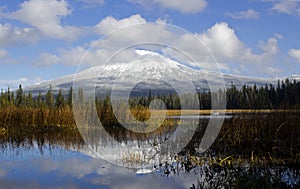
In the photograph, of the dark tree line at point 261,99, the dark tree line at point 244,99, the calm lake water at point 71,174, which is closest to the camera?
the calm lake water at point 71,174

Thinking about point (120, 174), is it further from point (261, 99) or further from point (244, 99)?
point (244, 99)

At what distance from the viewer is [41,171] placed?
10.7 m

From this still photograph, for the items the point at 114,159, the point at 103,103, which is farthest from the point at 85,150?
the point at 103,103

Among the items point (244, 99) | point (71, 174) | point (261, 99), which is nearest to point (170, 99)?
point (244, 99)

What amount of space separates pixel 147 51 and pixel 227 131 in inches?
167

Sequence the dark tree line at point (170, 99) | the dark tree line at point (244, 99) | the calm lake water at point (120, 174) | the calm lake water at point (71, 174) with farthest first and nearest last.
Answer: the dark tree line at point (170, 99)
the dark tree line at point (244, 99)
the calm lake water at point (71, 174)
the calm lake water at point (120, 174)

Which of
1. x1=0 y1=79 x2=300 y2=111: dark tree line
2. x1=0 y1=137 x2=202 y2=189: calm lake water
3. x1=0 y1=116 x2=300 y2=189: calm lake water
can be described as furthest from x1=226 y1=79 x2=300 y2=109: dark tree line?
x1=0 y1=137 x2=202 y2=189: calm lake water

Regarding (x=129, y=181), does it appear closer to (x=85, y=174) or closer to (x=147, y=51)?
(x=85, y=174)

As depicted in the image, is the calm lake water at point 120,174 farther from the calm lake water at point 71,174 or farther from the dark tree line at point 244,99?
the dark tree line at point 244,99

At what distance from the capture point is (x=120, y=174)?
1024 cm

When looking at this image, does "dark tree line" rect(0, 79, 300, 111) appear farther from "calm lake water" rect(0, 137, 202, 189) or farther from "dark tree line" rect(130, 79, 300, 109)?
"calm lake water" rect(0, 137, 202, 189)

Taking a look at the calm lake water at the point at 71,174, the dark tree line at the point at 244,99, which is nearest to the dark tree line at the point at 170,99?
the dark tree line at the point at 244,99

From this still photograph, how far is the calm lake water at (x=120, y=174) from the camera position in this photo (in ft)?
27.9

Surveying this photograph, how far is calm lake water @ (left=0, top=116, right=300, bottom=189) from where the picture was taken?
851 cm
